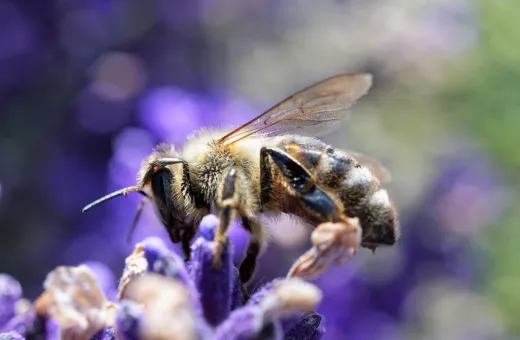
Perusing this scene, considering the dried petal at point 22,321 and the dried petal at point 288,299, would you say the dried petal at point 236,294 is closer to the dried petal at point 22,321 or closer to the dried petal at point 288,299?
the dried petal at point 288,299

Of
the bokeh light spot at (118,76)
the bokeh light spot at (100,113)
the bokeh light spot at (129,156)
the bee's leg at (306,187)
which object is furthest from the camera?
the bokeh light spot at (118,76)

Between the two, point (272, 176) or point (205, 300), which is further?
point (272, 176)

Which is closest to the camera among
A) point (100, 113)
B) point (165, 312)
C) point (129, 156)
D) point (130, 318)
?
point (165, 312)

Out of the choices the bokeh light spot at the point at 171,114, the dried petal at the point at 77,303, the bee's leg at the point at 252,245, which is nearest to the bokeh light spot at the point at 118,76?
the bokeh light spot at the point at 171,114

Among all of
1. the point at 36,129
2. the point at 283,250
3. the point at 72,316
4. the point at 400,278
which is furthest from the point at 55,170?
the point at 72,316

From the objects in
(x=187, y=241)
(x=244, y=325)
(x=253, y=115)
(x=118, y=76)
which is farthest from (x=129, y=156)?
(x=244, y=325)

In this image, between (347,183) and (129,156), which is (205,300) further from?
(129,156)

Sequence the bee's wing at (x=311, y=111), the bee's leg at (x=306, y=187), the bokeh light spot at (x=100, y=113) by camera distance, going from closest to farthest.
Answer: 1. the bee's leg at (x=306, y=187)
2. the bee's wing at (x=311, y=111)
3. the bokeh light spot at (x=100, y=113)
